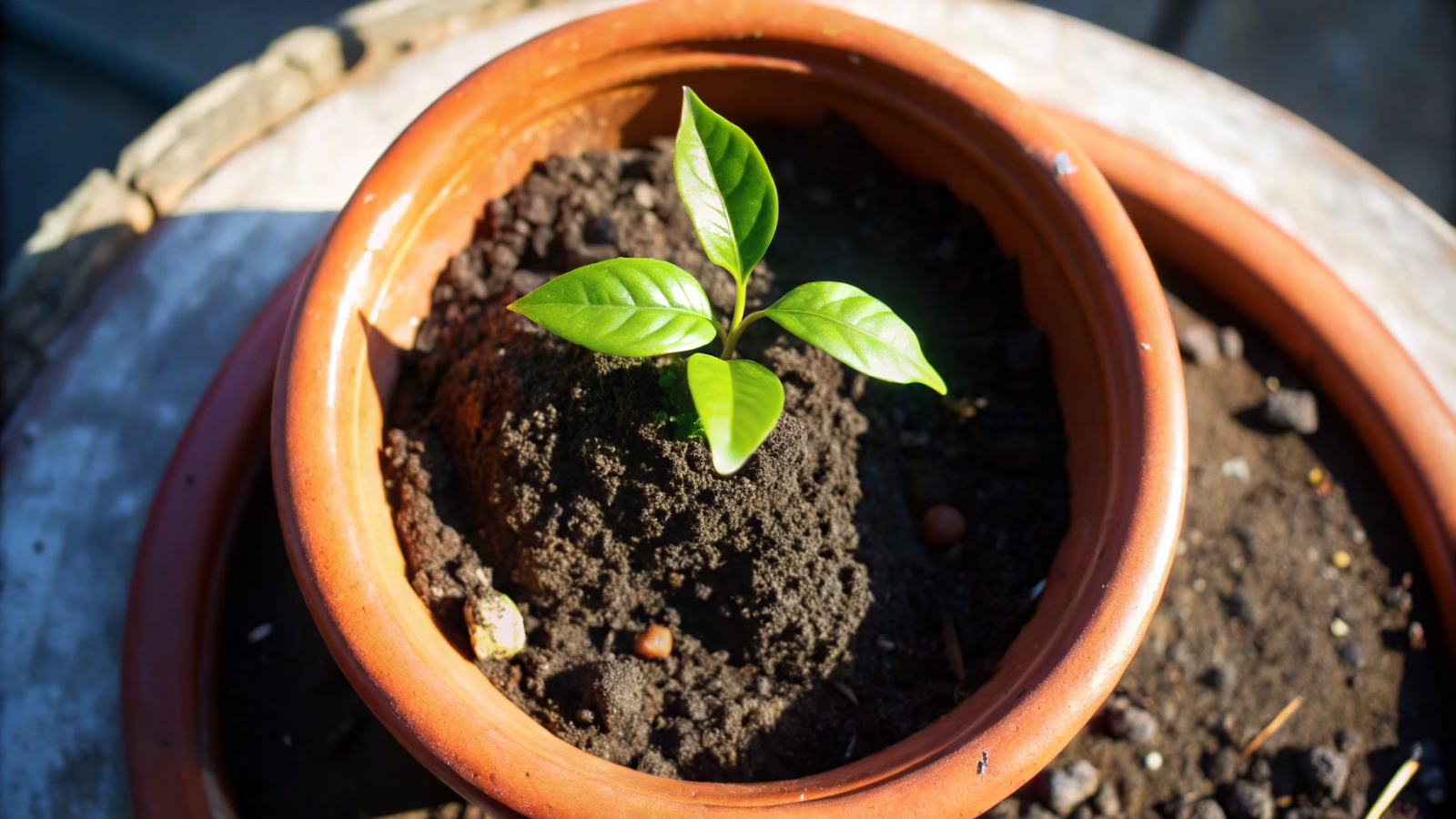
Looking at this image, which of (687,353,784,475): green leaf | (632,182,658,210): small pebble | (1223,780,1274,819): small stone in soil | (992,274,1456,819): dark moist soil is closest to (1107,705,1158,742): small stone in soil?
(992,274,1456,819): dark moist soil

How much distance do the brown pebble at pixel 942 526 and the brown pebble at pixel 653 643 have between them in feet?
1.10

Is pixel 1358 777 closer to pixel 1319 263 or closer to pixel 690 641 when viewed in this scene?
pixel 1319 263

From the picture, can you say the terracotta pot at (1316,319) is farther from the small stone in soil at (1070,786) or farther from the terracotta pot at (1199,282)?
the small stone in soil at (1070,786)

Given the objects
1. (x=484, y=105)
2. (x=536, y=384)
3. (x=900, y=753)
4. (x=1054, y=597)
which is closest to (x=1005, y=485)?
(x=1054, y=597)

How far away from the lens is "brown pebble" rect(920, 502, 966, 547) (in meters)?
1.17

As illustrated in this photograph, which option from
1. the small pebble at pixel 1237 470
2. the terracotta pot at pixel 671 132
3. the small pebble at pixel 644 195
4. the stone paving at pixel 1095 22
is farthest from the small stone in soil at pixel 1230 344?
the stone paving at pixel 1095 22

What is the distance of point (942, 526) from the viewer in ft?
3.85

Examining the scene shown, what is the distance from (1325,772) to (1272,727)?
8cm

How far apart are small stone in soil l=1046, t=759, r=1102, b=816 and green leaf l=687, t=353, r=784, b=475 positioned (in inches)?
27.8

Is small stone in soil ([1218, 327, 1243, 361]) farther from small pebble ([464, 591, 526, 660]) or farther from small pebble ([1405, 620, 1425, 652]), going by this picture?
small pebble ([464, 591, 526, 660])

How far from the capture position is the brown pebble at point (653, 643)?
3.59 ft

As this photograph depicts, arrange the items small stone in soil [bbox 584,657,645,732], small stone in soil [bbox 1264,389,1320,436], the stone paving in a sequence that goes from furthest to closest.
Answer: the stone paving
small stone in soil [bbox 1264,389,1320,436]
small stone in soil [bbox 584,657,645,732]

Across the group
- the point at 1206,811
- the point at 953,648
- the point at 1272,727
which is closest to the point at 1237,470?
the point at 1272,727

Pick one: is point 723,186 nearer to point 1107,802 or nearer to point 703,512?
point 703,512
